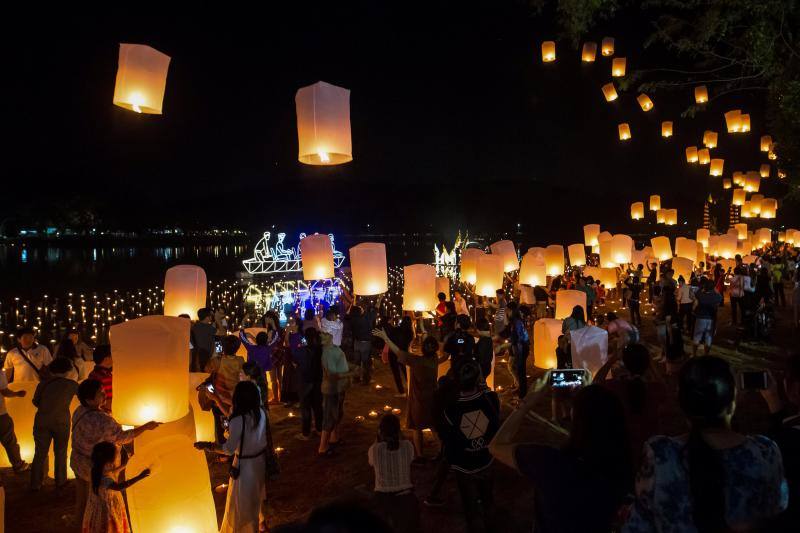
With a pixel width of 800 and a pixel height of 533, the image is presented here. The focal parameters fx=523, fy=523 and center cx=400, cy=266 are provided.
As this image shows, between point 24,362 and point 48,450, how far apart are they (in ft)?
4.11

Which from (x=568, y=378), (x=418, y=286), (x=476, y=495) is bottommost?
(x=476, y=495)

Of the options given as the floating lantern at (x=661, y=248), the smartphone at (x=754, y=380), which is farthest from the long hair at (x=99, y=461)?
the floating lantern at (x=661, y=248)

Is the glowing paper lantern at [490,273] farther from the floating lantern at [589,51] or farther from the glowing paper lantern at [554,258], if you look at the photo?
the floating lantern at [589,51]

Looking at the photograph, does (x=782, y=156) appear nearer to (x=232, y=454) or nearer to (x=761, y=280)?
(x=761, y=280)

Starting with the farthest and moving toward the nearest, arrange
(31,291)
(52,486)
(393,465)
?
(31,291)
(52,486)
(393,465)

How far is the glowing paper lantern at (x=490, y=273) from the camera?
11.1m

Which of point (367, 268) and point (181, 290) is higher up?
point (367, 268)

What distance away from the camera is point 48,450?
532 cm

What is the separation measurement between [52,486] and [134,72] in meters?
4.35

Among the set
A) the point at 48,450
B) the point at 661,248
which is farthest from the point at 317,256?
the point at 661,248

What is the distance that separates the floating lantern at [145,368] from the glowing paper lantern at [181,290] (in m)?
5.28

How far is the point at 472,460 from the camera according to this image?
3.57m

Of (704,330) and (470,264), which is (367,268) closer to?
(470,264)

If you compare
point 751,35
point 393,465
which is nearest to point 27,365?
point 393,465
